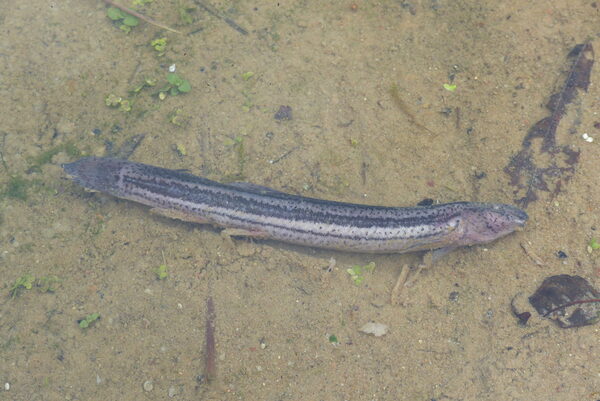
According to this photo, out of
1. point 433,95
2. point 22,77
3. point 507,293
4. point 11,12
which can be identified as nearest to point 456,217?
point 507,293

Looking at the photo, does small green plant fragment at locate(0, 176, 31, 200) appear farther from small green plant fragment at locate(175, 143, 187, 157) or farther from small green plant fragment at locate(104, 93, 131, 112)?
small green plant fragment at locate(175, 143, 187, 157)

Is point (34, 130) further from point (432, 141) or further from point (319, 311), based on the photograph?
point (432, 141)

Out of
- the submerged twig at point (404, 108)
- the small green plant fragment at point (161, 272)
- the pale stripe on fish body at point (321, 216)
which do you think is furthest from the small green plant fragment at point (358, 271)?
the small green plant fragment at point (161, 272)

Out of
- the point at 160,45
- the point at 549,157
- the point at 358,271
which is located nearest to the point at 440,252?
the point at 358,271

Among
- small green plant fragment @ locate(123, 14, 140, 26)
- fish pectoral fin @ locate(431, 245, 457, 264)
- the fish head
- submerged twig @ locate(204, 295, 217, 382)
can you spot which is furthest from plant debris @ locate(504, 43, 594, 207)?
small green plant fragment @ locate(123, 14, 140, 26)

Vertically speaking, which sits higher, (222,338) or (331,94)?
(331,94)

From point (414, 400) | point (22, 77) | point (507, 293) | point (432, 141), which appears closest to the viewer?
point (414, 400)

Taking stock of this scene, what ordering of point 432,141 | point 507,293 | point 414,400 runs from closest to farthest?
point 414,400, point 507,293, point 432,141
